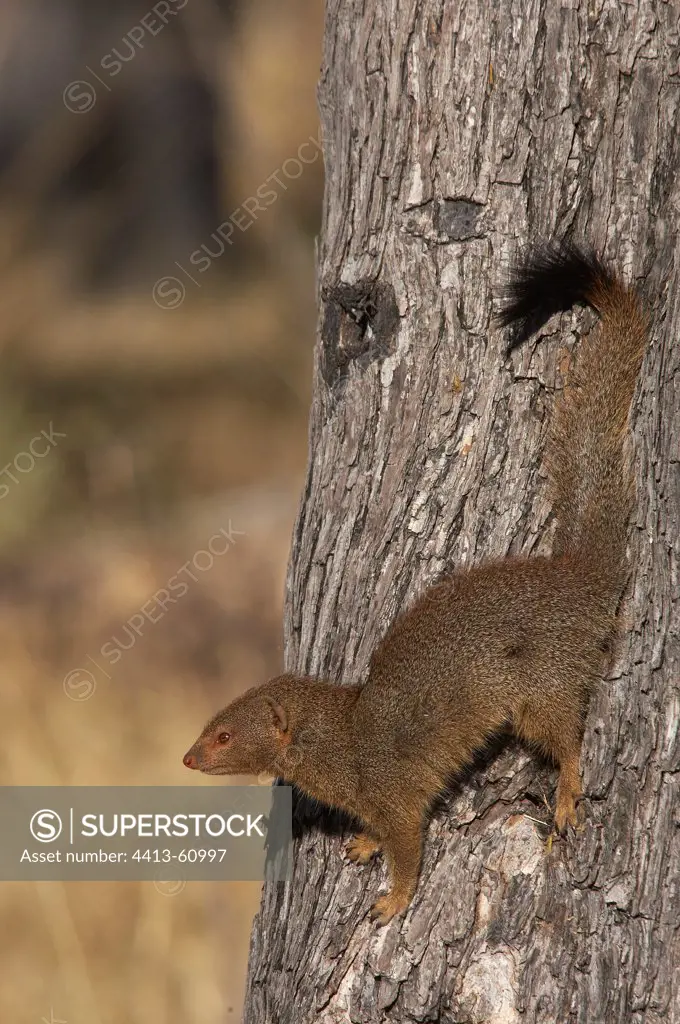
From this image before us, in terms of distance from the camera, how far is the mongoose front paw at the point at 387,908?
8.91ft

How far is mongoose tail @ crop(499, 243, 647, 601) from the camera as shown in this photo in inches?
104

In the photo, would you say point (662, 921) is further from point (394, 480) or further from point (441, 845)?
point (394, 480)

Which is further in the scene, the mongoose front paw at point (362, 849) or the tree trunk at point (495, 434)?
the mongoose front paw at point (362, 849)

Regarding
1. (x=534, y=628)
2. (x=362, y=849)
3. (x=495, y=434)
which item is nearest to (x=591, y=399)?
(x=495, y=434)

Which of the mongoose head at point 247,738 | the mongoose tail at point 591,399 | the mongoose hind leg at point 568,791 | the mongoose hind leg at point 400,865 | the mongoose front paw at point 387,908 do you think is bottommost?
the mongoose front paw at point 387,908

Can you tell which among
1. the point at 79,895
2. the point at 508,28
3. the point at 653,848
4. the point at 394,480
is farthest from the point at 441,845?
the point at 79,895

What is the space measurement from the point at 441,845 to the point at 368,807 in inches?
8.6

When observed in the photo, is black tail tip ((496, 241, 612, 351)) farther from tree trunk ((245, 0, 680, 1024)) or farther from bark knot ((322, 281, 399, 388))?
bark knot ((322, 281, 399, 388))

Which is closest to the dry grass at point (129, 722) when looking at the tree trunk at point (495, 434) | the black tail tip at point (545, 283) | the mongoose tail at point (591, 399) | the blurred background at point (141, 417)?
the blurred background at point (141, 417)

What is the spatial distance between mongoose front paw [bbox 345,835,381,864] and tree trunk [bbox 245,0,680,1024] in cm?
3

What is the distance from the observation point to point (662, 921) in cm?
262

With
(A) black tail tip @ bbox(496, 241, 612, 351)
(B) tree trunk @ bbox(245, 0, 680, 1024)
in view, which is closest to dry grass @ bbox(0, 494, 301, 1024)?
(B) tree trunk @ bbox(245, 0, 680, 1024)

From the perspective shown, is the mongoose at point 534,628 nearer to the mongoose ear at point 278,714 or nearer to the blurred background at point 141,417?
the mongoose ear at point 278,714

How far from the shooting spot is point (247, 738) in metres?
3.07
